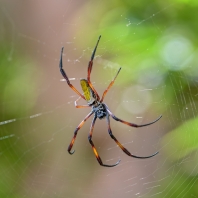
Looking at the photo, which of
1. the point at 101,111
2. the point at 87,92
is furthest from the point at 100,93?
the point at 87,92

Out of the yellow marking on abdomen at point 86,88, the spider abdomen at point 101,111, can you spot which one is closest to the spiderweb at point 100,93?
the yellow marking on abdomen at point 86,88

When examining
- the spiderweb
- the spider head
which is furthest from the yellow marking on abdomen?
the spiderweb

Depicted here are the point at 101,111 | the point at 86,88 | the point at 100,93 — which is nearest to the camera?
the point at 86,88

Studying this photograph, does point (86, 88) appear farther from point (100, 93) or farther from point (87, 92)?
point (100, 93)

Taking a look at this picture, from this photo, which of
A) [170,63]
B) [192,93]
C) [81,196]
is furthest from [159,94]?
[81,196]

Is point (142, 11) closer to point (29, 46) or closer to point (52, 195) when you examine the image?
point (52, 195)

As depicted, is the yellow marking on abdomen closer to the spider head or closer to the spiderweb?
the spider head

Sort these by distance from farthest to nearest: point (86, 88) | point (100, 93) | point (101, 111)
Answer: point (100, 93) → point (101, 111) → point (86, 88)

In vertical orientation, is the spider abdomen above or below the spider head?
below

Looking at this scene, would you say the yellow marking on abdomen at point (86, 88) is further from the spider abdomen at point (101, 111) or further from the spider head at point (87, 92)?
the spider abdomen at point (101, 111)
